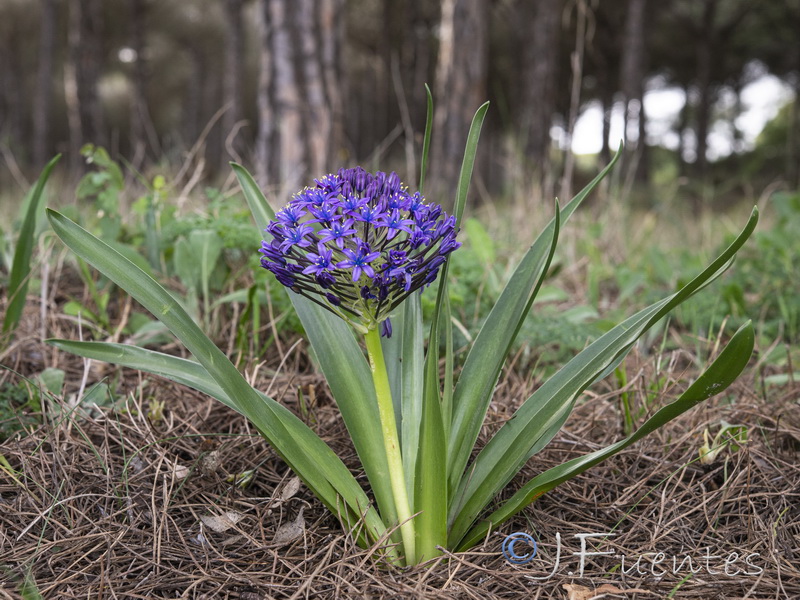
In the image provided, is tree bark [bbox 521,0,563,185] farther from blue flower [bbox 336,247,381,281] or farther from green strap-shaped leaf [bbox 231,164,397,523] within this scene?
blue flower [bbox 336,247,381,281]

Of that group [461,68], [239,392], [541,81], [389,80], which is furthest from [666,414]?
[389,80]

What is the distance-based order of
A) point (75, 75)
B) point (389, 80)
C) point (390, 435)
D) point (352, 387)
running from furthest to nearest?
1. point (389, 80)
2. point (75, 75)
3. point (352, 387)
4. point (390, 435)

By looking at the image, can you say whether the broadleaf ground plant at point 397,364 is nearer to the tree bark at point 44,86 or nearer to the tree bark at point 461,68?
the tree bark at point 461,68

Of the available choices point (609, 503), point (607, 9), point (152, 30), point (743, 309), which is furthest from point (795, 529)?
point (152, 30)

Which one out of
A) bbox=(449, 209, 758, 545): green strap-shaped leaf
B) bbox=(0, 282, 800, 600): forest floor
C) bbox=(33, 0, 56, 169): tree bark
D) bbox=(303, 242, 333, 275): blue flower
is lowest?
bbox=(33, 0, 56, 169): tree bark

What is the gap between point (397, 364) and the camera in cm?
131

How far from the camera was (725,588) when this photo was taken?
1.06 metres

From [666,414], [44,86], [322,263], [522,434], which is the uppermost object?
[322,263]

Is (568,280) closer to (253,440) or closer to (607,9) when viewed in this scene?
(253,440)

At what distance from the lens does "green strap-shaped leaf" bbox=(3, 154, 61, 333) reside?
179 cm

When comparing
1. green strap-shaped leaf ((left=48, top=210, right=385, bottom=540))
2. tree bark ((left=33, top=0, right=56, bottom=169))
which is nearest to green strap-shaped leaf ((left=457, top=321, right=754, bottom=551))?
green strap-shaped leaf ((left=48, top=210, right=385, bottom=540))

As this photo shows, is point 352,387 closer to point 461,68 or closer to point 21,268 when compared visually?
point 21,268

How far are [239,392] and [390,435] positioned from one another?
28cm

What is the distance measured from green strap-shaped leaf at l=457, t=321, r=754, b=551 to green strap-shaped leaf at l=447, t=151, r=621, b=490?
4.4 inches
